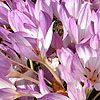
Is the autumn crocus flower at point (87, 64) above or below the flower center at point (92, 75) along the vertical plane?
above

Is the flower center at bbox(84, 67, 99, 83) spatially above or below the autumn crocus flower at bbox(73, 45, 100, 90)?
below

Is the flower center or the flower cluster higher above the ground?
the flower cluster

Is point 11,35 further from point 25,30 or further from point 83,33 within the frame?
point 83,33

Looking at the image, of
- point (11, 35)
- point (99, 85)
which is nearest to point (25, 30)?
point (11, 35)

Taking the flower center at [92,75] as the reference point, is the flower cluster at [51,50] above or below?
above

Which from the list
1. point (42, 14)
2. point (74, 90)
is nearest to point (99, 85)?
point (74, 90)

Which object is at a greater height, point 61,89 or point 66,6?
point 66,6

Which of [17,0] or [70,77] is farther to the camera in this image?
[17,0]
